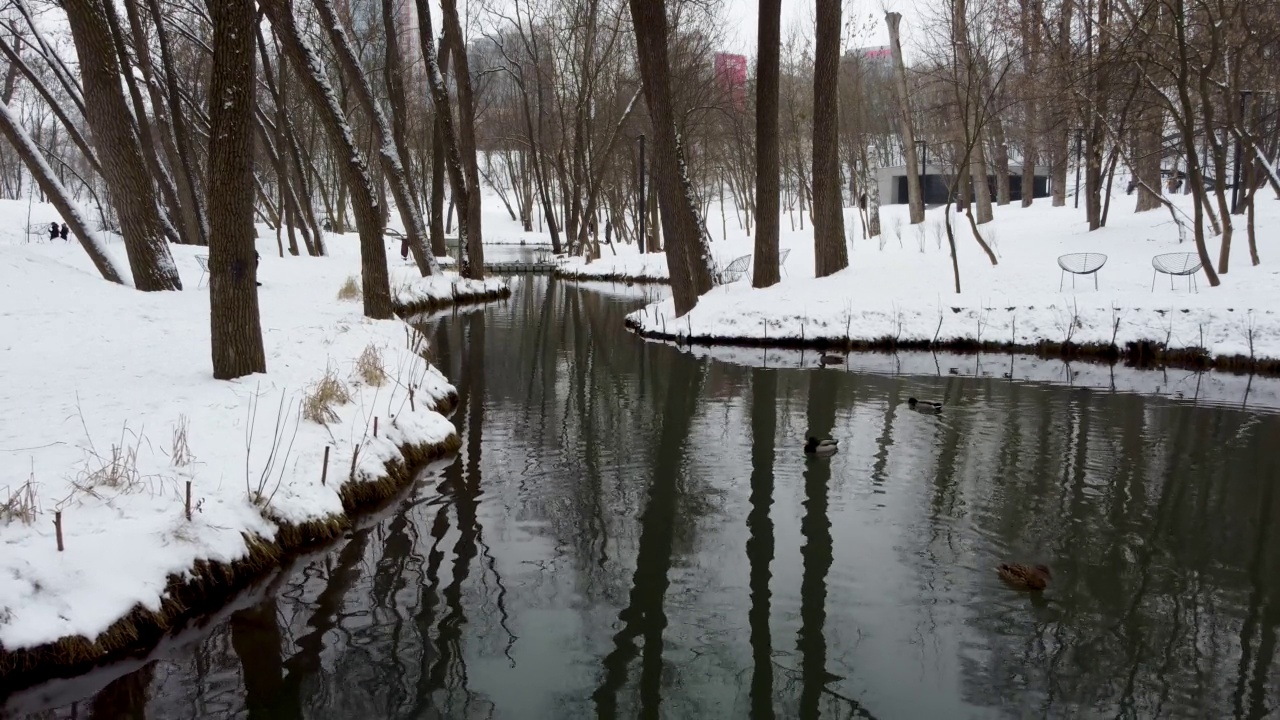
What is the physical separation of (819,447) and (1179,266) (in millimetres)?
10932

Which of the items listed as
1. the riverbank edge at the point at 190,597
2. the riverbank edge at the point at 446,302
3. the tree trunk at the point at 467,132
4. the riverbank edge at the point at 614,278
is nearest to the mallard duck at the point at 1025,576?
the riverbank edge at the point at 190,597

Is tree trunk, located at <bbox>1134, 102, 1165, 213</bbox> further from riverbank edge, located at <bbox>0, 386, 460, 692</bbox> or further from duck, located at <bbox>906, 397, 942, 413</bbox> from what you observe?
riverbank edge, located at <bbox>0, 386, 460, 692</bbox>

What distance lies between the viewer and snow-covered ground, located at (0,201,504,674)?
16.3 ft

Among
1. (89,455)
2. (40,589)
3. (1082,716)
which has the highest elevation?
(89,455)

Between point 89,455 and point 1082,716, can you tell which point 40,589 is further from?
point 1082,716

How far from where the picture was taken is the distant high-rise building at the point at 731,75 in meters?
32.8

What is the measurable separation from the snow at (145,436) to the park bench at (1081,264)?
12076 millimetres

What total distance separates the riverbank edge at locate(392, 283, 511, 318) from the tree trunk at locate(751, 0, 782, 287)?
8.53 meters

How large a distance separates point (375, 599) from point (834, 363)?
35.6 feet

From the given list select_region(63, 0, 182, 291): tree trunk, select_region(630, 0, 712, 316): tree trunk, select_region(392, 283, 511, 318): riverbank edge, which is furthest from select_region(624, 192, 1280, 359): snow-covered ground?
select_region(63, 0, 182, 291): tree trunk

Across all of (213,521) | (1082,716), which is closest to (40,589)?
(213,521)

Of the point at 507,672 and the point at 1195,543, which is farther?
the point at 1195,543

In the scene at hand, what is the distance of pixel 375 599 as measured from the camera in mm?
5738

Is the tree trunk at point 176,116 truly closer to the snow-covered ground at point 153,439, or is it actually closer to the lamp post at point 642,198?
the snow-covered ground at point 153,439
